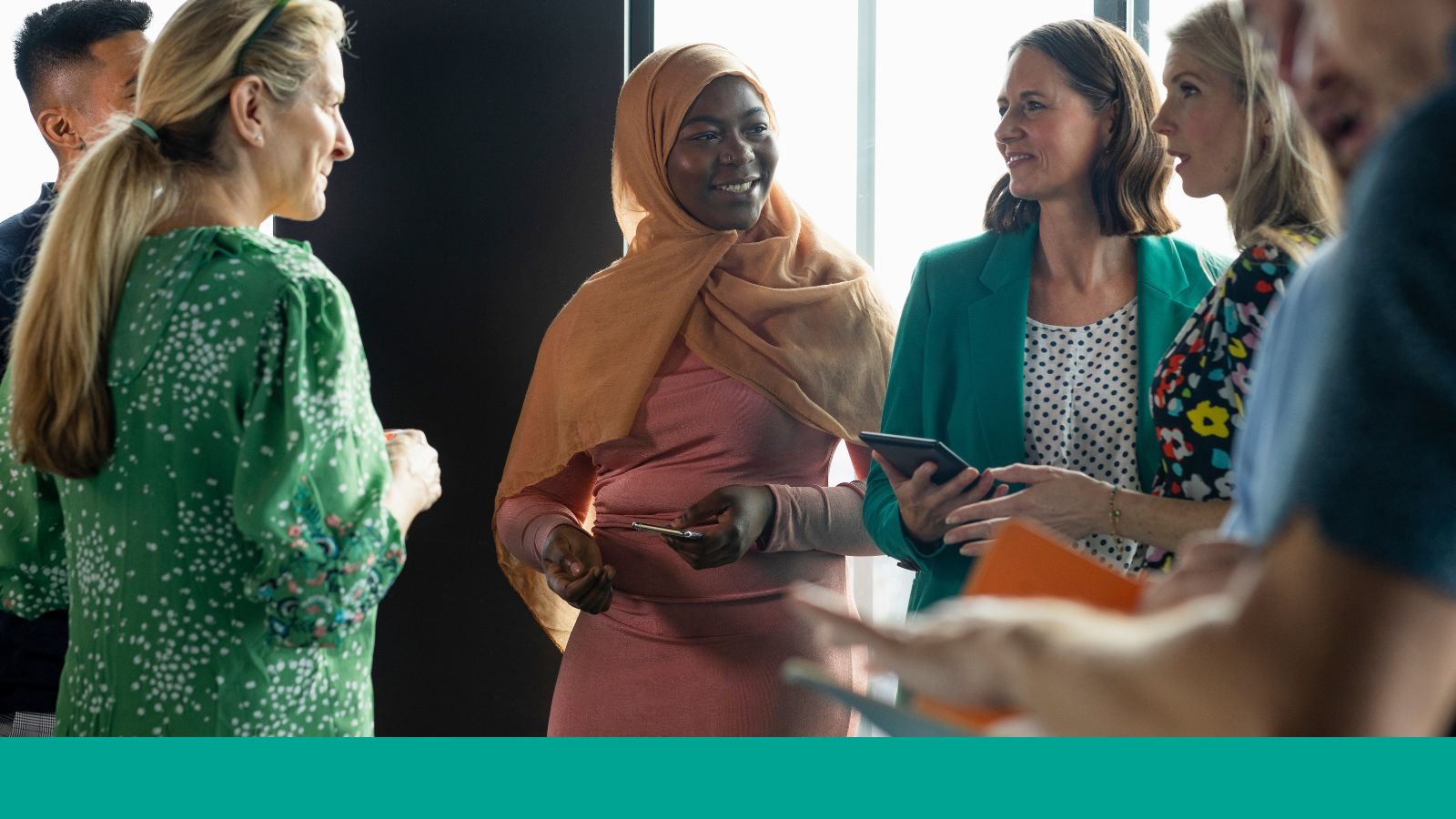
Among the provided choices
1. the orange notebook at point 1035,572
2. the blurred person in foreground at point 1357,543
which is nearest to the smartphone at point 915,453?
the orange notebook at point 1035,572

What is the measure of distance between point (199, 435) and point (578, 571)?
974 mm

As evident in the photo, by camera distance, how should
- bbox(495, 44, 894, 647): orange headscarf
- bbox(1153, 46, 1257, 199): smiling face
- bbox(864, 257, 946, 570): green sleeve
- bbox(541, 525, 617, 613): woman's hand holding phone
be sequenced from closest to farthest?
bbox(1153, 46, 1257, 199): smiling face < bbox(864, 257, 946, 570): green sleeve < bbox(541, 525, 617, 613): woman's hand holding phone < bbox(495, 44, 894, 647): orange headscarf

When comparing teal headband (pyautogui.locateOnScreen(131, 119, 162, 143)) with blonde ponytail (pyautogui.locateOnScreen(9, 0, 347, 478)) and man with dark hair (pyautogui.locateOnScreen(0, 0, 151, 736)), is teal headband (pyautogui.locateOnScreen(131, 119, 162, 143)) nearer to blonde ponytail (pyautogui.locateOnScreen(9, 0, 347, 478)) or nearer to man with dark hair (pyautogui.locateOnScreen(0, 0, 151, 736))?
blonde ponytail (pyautogui.locateOnScreen(9, 0, 347, 478))

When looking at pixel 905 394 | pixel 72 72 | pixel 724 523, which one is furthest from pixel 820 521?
pixel 72 72

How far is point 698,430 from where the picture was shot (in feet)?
8.07

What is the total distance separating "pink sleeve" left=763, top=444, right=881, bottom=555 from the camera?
2342mm

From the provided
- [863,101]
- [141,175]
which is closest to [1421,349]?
[141,175]

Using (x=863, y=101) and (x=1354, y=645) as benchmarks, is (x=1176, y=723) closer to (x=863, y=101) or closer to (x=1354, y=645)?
(x=1354, y=645)

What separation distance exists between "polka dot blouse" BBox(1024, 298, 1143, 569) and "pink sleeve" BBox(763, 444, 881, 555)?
17.1 inches

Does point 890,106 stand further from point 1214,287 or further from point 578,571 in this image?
point 1214,287

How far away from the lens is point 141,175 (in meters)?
1.56

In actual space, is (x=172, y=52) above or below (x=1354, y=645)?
above

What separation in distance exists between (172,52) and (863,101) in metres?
2.13

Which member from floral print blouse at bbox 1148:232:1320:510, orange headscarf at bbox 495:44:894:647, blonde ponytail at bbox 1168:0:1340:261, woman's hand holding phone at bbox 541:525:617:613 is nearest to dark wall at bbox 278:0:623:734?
orange headscarf at bbox 495:44:894:647
